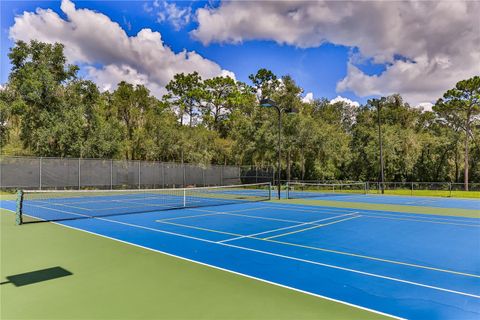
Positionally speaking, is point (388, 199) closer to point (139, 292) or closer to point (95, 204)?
point (95, 204)

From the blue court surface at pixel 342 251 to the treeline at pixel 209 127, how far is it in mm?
19792

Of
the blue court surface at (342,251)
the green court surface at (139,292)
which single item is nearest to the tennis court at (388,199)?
the blue court surface at (342,251)

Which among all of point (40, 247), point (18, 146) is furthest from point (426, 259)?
point (18, 146)

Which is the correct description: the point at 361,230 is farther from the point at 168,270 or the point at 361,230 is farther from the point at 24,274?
the point at 24,274

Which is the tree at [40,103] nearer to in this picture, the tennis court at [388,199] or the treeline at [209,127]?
the treeline at [209,127]

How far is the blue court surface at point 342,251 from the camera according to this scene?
14.4 ft

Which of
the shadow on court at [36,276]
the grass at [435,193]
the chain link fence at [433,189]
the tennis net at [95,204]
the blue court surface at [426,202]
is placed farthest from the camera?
the chain link fence at [433,189]

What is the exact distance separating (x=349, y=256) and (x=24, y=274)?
5.68 m

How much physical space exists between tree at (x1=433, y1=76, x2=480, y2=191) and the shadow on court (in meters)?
36.2

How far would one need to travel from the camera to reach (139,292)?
14.6ft

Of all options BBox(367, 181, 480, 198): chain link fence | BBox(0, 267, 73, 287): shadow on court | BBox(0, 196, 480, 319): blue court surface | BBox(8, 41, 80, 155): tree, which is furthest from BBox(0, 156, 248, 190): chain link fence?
BBox(0, 267, 73, 287): shadow on court

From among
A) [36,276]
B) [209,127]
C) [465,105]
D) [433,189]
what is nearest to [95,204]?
[36,276]

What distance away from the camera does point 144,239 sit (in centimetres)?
798

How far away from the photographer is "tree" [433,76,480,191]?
107 feet
